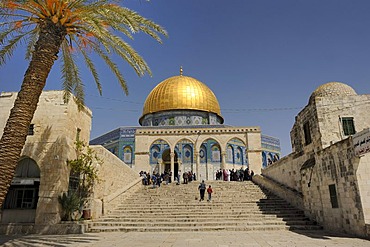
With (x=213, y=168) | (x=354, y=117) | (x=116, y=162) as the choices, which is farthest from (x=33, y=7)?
(x=213, y=168)

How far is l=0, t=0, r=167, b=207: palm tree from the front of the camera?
5.32 metres

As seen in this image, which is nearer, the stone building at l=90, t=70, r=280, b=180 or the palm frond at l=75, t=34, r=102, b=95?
the palm frond at l=75, t=34, r=102, b=95

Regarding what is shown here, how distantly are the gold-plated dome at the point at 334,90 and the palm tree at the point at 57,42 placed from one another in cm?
646

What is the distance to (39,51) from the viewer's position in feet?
19.2

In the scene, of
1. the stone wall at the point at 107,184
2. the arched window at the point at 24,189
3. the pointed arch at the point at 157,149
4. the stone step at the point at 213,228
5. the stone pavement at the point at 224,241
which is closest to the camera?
the stone pavement at the point at 224,241

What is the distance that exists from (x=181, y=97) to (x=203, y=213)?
17.4 m

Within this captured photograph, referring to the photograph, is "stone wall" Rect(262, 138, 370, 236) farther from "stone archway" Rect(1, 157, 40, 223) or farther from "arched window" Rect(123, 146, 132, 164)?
"arched window" Rect(123, 146, 132, 164)

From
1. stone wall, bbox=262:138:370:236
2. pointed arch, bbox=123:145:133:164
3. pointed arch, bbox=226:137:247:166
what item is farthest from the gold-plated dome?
pointed arch, bbox=123:145:133:164

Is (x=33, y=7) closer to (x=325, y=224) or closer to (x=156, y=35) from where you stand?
(x=156, y=35)

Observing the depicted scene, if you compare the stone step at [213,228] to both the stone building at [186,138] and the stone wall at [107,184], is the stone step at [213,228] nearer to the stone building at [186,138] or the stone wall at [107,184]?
the stone wall at [107,184]

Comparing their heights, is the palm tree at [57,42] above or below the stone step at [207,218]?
above

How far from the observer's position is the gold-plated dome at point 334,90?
31.7ft

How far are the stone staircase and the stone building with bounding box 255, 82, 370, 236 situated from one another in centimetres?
77

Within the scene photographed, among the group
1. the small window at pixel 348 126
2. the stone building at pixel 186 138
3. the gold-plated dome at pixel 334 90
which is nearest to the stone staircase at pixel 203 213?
the small window at pixel 348 126
